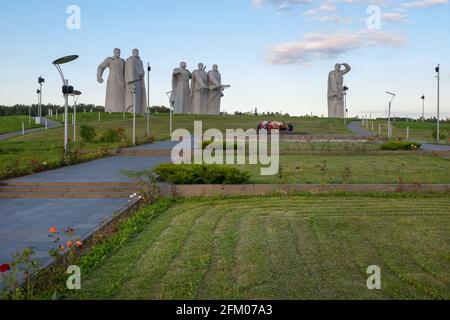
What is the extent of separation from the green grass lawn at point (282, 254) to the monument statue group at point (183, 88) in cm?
3926

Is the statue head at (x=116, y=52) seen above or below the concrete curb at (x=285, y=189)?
above

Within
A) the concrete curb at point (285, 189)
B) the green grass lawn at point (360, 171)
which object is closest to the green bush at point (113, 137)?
the green grass lawn at point (360, 171)

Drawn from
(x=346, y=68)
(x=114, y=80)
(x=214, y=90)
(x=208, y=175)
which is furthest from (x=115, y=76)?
(x=208, y=175)

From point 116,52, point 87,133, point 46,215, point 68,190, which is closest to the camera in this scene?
point 46,215

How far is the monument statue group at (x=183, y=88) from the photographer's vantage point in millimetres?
47250

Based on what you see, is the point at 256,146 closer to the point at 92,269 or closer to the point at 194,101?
the point at 92,269

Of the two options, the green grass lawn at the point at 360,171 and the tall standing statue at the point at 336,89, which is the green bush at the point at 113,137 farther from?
the tall standing statue at the point at 336,89

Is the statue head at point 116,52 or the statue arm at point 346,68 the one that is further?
the statue arm at point 346,68

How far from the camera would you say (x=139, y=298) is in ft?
15.8

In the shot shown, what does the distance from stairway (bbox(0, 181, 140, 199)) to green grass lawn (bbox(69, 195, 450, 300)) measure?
88.5 inches

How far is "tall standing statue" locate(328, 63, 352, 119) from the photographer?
161ft

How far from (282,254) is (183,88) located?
44.9 metres

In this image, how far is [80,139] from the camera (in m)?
28.2

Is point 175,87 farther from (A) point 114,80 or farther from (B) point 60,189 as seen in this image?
(B) point 60,189
